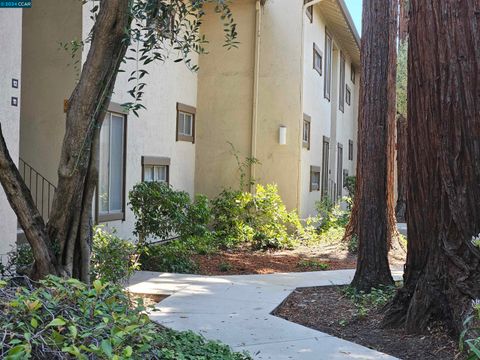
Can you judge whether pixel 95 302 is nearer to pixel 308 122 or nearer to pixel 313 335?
pixel 313 335

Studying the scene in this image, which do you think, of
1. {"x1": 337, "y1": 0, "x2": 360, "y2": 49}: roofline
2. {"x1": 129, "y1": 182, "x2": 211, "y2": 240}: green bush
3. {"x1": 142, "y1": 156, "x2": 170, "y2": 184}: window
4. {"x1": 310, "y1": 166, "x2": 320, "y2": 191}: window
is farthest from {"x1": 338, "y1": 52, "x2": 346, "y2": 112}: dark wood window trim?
{"x1": 129, "y1": 182, "x2": 211, "y2": 240}: green bush

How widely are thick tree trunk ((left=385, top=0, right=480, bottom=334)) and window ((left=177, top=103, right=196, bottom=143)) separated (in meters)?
8.47

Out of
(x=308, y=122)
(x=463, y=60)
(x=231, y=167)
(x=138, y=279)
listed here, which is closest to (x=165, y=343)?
(x=463, y=60)

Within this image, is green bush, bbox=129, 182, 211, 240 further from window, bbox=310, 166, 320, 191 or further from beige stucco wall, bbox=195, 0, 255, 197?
window, bbox=310, 166, 320, 191

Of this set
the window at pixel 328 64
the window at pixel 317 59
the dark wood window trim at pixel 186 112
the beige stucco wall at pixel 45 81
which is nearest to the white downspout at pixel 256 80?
the dark wood window trim at pixel 186 112

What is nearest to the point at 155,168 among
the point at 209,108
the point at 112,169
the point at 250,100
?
the point at 112,169

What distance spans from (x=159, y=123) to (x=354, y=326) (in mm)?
7553

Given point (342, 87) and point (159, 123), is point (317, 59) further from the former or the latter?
point (159, 123)

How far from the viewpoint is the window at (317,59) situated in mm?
16391

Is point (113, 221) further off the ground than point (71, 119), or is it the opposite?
point (71, 119)

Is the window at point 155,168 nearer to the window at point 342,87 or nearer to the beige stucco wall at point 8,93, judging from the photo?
the beige stucco wall at point 8,93

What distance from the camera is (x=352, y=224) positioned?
13219 millimetres

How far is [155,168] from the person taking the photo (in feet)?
42.2

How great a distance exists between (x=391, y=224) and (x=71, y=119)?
29.5 feet
